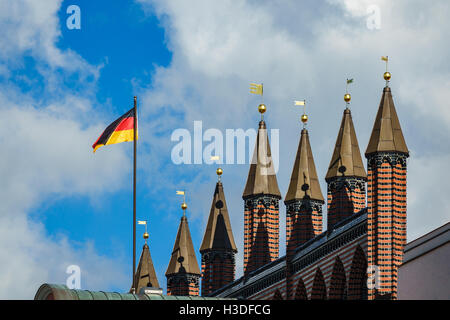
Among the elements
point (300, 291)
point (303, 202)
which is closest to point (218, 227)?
point (303, 202)

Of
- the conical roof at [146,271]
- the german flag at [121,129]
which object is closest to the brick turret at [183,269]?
the conical roof at [146,271]

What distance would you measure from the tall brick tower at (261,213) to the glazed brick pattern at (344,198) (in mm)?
6948

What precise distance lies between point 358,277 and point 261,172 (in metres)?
16.1

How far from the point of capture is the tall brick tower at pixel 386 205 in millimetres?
75688

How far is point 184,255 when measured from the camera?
4326 inches

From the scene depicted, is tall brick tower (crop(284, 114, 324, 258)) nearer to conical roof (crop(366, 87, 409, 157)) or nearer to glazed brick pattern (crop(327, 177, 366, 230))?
glazed brick pattern (crop(327, 177, 366, 230))

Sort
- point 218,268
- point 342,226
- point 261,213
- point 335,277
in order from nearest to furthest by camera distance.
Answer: point 342,226 → point 335,277 → point 261,213 → point 218,268

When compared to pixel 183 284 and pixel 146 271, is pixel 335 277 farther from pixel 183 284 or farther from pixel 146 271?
pixel 146 271

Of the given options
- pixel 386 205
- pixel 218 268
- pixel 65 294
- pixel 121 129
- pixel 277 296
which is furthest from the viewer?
pixel 218 268

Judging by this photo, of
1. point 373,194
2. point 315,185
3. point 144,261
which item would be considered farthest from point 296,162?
point 144,261

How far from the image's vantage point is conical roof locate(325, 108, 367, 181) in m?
87.0

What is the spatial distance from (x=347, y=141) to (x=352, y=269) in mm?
10642

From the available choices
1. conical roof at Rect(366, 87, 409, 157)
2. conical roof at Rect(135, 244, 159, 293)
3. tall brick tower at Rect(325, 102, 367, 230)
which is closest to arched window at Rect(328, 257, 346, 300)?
tall brick tower at Rect(325, 102, 367, 230)

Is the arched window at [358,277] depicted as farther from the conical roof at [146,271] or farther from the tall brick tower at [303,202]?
the conical roof at [146,271]
